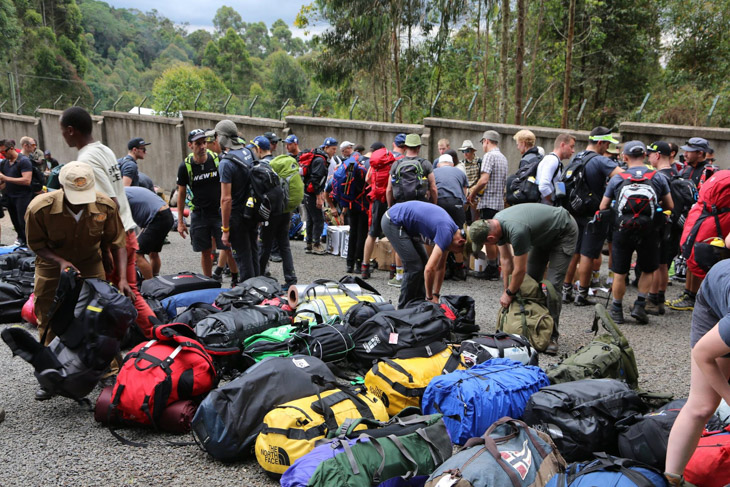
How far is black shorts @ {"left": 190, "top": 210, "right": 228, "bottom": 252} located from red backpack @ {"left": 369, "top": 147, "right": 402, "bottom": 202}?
226 centimetres

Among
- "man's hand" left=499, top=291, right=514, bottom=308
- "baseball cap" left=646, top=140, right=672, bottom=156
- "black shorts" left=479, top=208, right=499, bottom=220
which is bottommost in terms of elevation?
"man's hand" left=499, top=291, right=514, bottom=308

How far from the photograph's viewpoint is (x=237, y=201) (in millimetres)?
6801

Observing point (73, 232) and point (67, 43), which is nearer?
point (73, 232)

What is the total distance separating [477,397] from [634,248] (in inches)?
137

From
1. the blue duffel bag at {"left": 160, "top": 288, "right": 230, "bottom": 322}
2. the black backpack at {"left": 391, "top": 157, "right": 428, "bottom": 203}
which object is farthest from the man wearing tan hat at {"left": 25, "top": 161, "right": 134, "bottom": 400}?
the black backpack at {"left": 391, "top": 157, "right": 428, "bottom": 203}

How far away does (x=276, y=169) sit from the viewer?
7.83 metres

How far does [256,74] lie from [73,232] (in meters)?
72.2

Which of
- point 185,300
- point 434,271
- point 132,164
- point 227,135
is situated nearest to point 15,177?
point 132,164

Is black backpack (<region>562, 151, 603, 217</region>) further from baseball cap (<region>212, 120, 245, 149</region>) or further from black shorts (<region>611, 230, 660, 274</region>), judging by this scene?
baseball cap (<region>212, 120, 245, 149</region>)

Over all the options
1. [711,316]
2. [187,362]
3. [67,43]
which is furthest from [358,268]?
[67,43]

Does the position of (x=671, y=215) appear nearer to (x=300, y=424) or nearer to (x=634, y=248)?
(x=634, y=248)

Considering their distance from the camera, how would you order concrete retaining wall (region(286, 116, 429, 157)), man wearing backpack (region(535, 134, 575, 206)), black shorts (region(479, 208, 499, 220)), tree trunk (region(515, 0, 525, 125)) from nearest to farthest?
1. man wearing backpack (region(535, 134, 575, 206))
2. black shorts (region(479, 208, 499, 220))
3. tree trunk (region(515, 0, 525, 125))
4. concrete retaining wall (region(286, 116, 429, 157))

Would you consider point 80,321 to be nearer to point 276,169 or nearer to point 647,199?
point 276,169

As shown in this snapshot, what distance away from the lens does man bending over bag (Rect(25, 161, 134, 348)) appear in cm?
410
